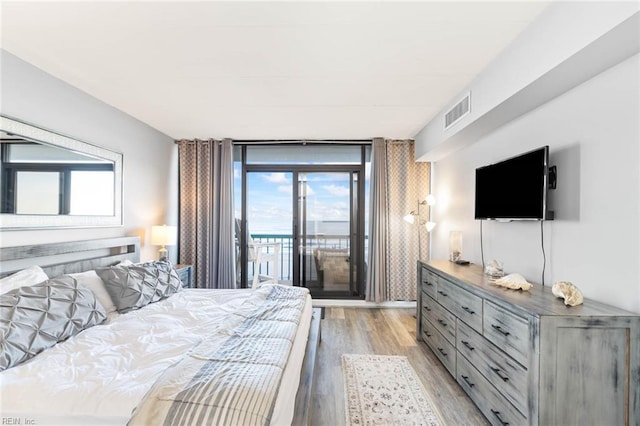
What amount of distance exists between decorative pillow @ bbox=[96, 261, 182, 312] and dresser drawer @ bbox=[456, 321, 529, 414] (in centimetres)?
263

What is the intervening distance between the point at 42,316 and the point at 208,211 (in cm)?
285

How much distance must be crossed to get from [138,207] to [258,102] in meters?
2.06

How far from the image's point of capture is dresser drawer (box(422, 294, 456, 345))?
8.55ft

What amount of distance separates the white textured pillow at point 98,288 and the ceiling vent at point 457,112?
345 centimetres

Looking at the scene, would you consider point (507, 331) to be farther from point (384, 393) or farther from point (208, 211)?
point (208, 211)

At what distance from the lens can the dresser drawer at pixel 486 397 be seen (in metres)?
1.78

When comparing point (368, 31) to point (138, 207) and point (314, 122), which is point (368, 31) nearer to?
point (314, 122)

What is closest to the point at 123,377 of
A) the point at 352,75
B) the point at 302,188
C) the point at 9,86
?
the point at 9,86

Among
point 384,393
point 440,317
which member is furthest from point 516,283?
point 384,393

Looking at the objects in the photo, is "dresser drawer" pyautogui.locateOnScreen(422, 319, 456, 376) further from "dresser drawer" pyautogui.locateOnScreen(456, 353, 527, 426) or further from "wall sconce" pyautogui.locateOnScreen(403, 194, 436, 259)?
"wall sconce" pyautogui.locateOnScreen(403, 194, 436, 259)

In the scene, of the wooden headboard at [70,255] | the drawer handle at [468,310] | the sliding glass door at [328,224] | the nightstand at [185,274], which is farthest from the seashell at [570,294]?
the nightstand at [185,274]

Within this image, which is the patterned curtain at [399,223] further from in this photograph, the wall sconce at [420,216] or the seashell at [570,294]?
the seashell at [570,294]

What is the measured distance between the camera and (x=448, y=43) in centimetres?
204

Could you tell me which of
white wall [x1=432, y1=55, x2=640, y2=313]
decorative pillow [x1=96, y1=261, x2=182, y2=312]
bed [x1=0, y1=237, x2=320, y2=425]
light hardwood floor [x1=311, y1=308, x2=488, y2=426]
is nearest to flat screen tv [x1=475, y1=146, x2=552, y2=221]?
white wall [x1=432, y1=55, x2=640, y2=313]
